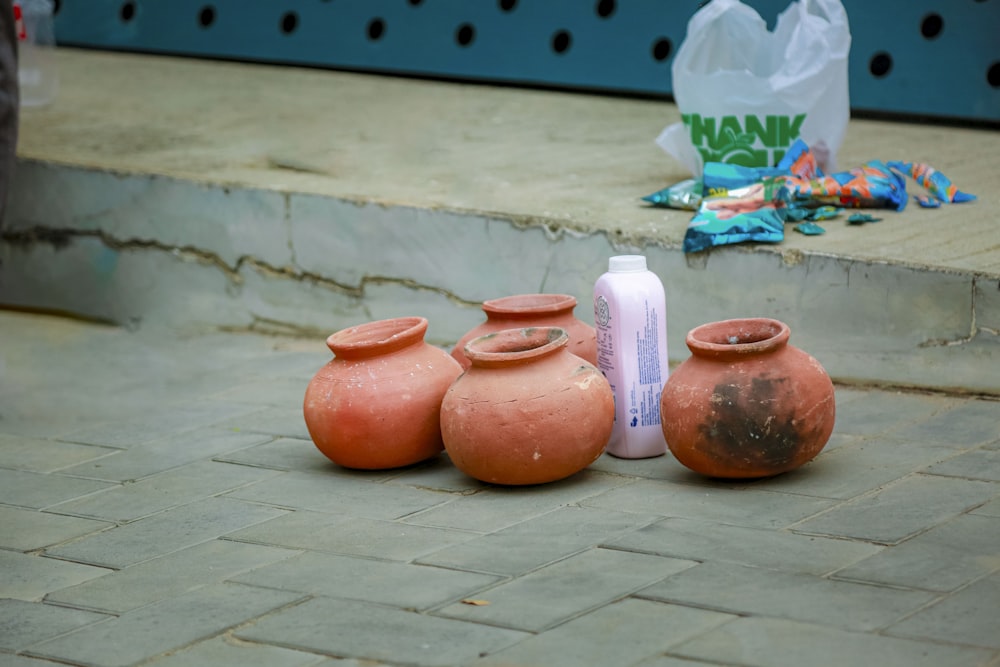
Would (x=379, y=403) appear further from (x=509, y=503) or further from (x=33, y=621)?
(x=33, y=621)

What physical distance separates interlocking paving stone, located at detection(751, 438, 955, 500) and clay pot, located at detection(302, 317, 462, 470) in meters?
0.81

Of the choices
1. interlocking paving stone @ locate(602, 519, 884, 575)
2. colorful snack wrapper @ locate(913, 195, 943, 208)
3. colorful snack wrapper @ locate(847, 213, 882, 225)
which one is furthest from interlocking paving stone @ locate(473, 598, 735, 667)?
colorful snack wrapper @ locate(913, 195, 943, 208)

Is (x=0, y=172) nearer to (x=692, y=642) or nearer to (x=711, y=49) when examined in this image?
(x=711, y=49)

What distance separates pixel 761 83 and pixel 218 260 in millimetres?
2044

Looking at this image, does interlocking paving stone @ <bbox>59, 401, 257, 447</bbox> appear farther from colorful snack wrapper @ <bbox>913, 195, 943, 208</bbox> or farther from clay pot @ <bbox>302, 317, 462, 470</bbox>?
colorful snack wrapper @ <bbox>913, 195, 943, 208</bbox>

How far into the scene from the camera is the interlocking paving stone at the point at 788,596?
2246 millimetres

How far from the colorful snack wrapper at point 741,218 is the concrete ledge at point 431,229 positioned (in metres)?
0.06

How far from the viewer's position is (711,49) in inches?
168

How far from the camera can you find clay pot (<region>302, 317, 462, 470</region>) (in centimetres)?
314

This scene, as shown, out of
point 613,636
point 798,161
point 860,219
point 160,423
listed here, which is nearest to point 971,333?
point 860,219

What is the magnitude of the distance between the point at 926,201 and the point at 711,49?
85 cm

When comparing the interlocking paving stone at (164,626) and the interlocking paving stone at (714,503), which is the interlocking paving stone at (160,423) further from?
the interlocking paving stone at (714,503)

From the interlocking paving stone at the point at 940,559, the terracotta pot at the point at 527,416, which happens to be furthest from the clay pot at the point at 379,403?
the interlocking paving stone at the point at 940,559

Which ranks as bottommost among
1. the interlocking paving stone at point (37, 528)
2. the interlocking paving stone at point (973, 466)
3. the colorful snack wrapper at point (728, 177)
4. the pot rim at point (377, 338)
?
the interlocking paving stone at point (37, 528)
